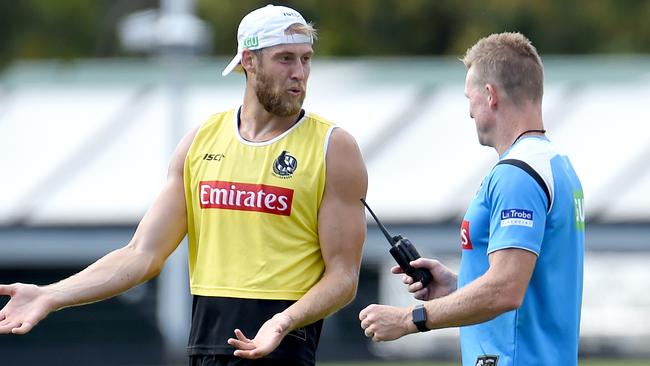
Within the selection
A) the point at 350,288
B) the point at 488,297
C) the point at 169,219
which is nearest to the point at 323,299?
the point at 350,288

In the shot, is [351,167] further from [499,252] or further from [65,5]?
[65,5]

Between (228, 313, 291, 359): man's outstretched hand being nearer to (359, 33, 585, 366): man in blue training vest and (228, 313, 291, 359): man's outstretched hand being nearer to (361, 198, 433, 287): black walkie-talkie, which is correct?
(359, 33, 585, 366): man in blue training vest

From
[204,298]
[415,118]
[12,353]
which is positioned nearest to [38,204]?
[12,353]

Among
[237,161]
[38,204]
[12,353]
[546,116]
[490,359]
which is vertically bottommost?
[490,359]

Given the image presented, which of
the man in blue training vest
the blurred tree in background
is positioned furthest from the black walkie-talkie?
the blurred tree in background

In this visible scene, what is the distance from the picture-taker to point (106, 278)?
6352mm

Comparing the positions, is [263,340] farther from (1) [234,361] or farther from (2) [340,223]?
(2) [340,223]

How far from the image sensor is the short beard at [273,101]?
625 cm

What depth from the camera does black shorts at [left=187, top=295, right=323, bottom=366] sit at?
618 cm

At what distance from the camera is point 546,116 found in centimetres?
2188

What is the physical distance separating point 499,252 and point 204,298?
1.47 metres

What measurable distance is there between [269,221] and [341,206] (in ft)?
0.99

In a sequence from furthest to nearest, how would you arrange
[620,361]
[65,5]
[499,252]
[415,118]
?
[65,5] < [415,118] < [620,361] < [499,252]

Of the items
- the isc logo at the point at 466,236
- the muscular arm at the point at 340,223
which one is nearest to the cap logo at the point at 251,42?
the muscular arm at the point at 340,223
